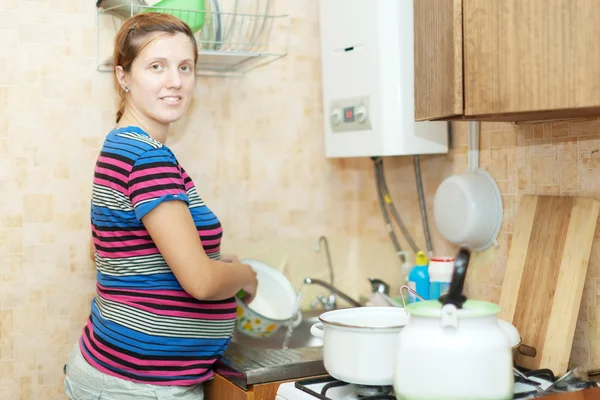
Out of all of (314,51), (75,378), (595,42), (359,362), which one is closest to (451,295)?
(359,362)

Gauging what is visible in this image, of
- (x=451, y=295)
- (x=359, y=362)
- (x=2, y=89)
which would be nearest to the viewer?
(x=451, y=295)

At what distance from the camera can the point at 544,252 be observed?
1678 millimetres

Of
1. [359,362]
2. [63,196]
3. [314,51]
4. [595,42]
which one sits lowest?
Answer: [359,362]

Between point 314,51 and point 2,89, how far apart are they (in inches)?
36.7

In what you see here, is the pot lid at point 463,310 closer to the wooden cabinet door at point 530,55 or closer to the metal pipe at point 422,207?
the wooden cabinet door at point 530,55

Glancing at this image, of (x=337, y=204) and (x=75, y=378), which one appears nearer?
(x=75, y=378)

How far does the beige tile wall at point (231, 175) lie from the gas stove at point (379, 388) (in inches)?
6.9

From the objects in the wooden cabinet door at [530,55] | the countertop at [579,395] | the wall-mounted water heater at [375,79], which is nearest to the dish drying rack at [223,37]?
the wall-mounted water heater at [375,79]

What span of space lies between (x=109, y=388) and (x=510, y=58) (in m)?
1.09

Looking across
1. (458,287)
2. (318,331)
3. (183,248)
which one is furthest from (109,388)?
(458,287)

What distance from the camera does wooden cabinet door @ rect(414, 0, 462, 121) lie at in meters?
1.47

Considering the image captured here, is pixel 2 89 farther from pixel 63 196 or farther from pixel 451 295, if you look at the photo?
pixel 451 295

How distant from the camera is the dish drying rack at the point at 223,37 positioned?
1964mm

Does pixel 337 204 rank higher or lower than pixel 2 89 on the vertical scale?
lower
